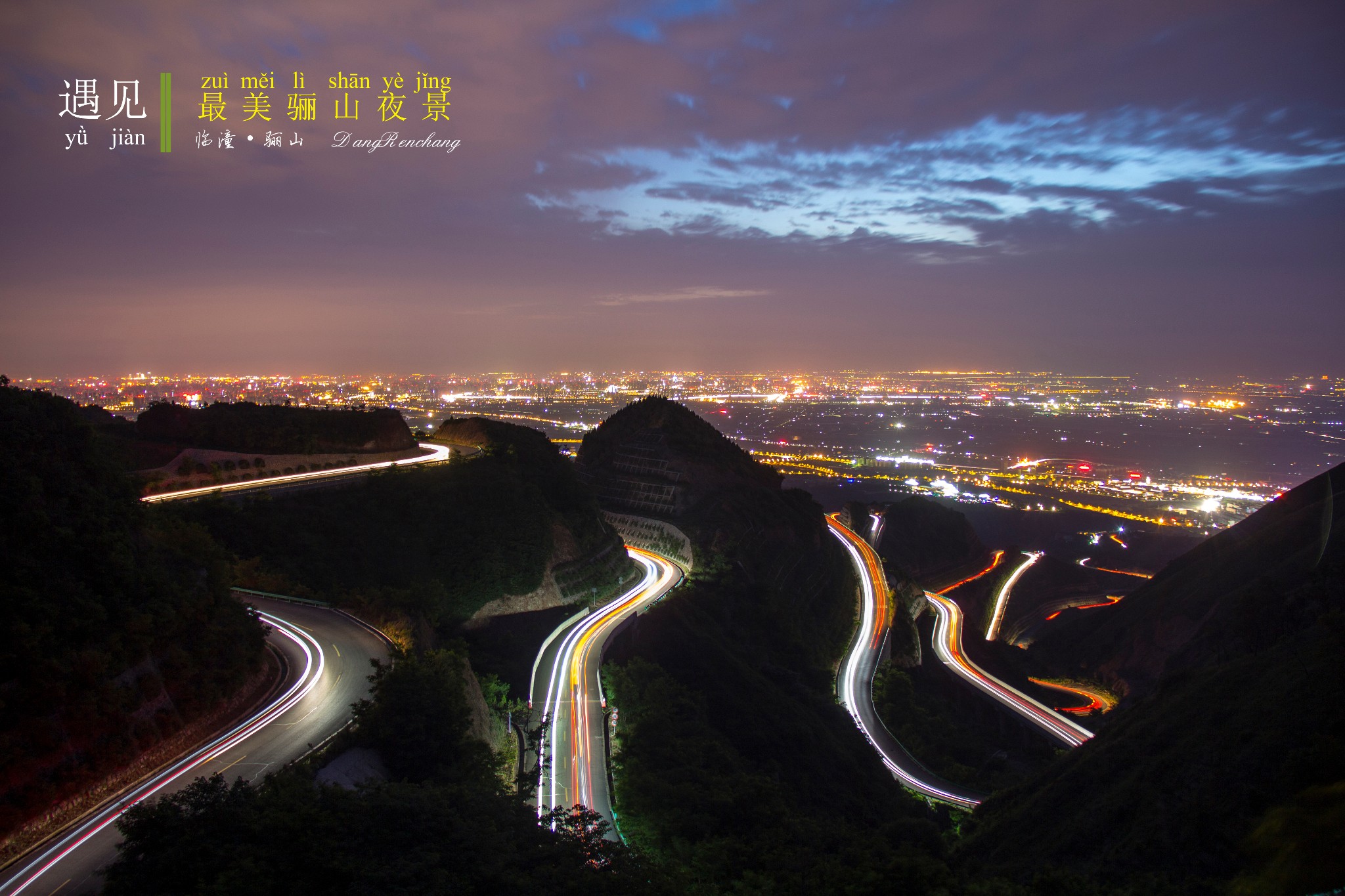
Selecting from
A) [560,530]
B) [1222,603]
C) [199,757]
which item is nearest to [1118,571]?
[1222,603]

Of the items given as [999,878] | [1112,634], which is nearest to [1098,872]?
[999,878]

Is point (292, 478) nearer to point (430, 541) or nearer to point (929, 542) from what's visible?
point (430, 541)

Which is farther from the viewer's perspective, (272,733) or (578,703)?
(578,703)

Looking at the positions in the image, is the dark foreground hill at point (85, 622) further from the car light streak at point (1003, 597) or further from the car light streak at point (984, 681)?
the car light streak at point (1003, 597)

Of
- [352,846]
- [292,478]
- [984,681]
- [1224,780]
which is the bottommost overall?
[984,681]

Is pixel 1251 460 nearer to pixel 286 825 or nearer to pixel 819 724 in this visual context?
pixel 819 724

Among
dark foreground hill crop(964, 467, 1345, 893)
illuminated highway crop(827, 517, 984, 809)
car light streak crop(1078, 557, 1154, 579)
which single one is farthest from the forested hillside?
car light streak crop(1078, 557, 1154, 579)
